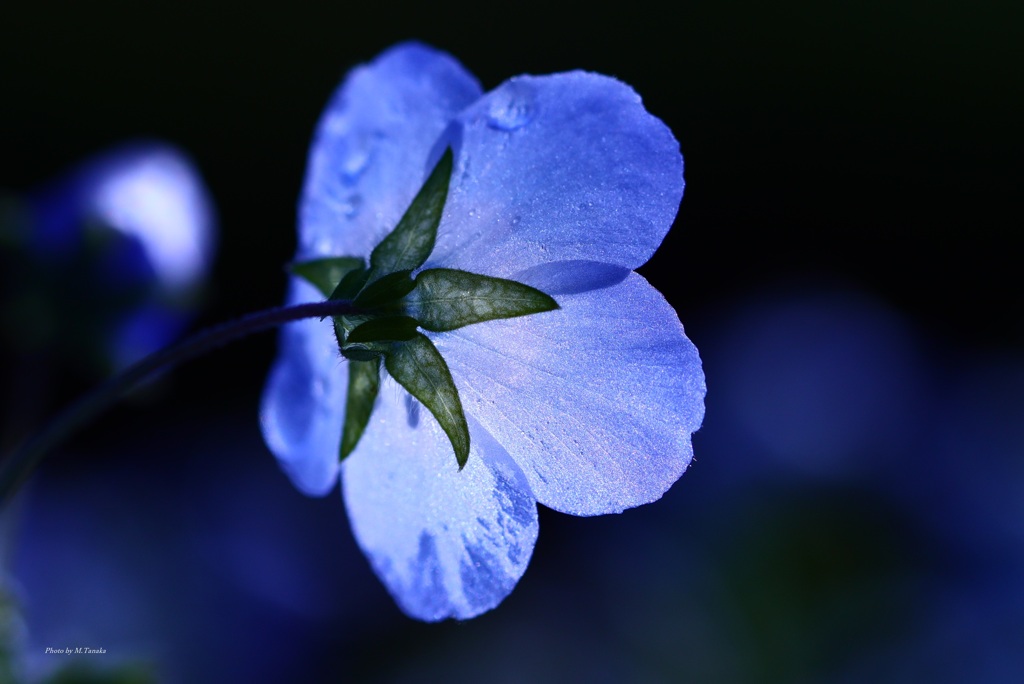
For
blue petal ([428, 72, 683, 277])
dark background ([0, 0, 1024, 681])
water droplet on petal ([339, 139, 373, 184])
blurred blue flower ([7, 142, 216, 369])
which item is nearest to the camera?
blue petal ([428, 72, 683, 277])

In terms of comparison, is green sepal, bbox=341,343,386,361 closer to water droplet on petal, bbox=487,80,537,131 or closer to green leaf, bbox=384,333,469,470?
green leaf, bbox=384,333,469,470

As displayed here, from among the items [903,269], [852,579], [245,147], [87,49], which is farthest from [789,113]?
[852,579]

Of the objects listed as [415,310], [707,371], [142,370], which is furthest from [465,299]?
[707,371]

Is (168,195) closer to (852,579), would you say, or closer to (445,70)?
(445,70)

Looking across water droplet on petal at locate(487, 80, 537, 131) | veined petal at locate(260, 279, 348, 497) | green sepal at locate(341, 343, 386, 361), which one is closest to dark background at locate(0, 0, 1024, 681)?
veined petal at locate(260, 279, 348, 497)

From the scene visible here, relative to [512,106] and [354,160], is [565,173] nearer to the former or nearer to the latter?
[512,106]
